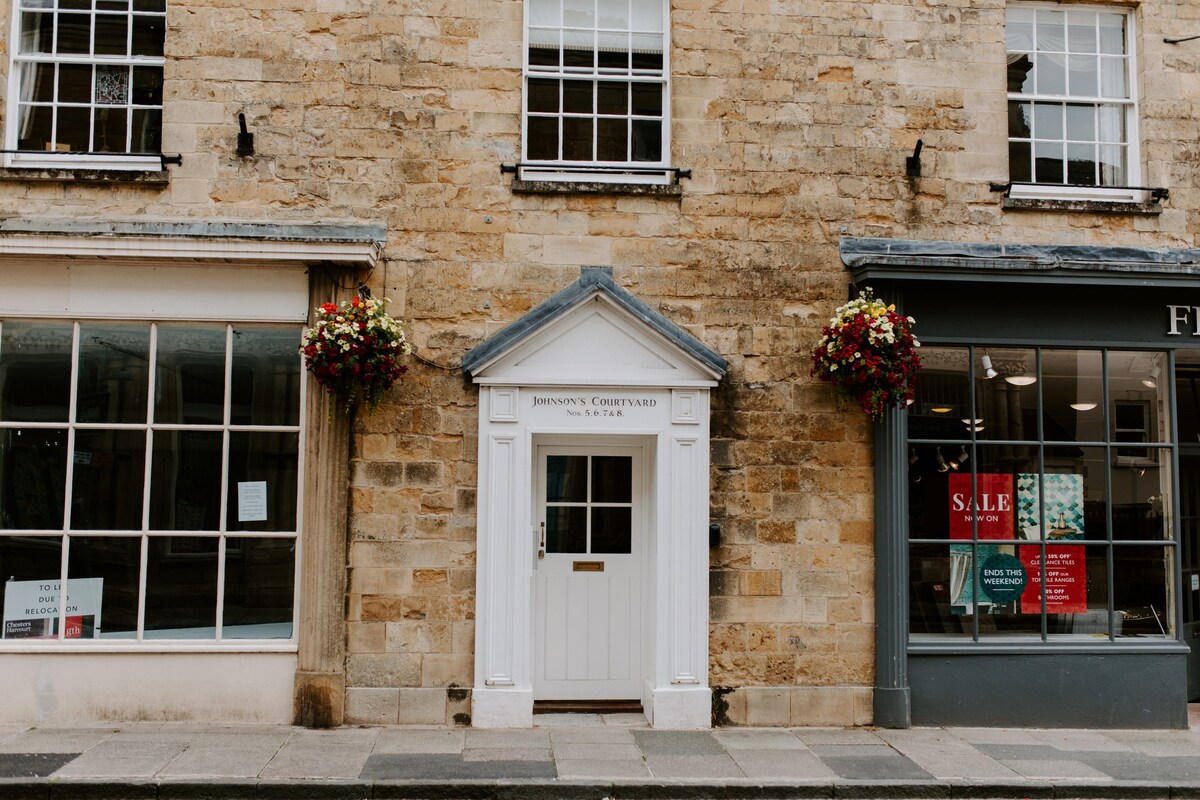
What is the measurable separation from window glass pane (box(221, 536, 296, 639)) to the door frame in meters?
1.98

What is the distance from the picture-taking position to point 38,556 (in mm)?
8344

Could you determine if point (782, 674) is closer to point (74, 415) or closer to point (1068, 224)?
point (1068, 224)

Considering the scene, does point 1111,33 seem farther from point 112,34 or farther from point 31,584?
point 31,584

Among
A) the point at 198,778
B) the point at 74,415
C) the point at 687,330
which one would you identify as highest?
the point at 687,330

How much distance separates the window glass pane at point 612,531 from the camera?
9.01 meters

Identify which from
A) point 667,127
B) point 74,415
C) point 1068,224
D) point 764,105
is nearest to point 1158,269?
point 1068,224

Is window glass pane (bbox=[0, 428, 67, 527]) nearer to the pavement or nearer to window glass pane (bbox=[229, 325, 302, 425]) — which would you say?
window glass pane (bbox=[229, 325, 302, 425])

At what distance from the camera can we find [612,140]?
8.97 meters

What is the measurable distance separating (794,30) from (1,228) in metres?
6.51

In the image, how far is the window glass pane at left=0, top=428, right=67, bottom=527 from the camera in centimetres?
835

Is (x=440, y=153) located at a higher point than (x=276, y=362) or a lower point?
higher

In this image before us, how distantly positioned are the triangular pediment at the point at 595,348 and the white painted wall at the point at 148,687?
2903 mm

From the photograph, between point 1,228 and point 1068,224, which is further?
point 1068,224

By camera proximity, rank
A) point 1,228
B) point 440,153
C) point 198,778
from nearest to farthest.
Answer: point 198,778
point 1,228
point 440,153
